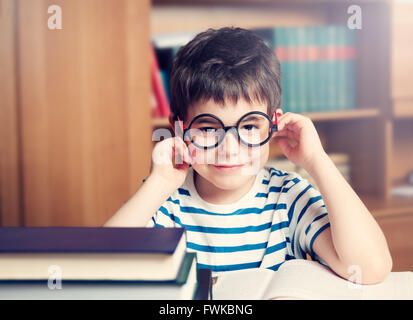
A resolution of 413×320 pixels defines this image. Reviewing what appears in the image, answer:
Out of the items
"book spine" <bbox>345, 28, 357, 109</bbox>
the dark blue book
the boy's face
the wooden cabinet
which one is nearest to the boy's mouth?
the boy's face

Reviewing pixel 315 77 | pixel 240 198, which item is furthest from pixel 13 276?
pixel 315 77

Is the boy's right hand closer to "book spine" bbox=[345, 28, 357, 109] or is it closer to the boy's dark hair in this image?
the boy's dark hair

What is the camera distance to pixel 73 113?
1598 mm

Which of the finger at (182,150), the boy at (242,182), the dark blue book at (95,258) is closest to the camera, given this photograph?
the dark blue book at (95,258)

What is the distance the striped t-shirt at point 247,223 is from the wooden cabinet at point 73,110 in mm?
747

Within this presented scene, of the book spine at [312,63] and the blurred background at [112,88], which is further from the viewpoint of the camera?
the book spine at [312,63]

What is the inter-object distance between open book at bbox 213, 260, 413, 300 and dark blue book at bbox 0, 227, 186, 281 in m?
0.11

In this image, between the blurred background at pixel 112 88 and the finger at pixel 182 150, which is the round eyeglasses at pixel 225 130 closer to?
the finger at pixel 182 150

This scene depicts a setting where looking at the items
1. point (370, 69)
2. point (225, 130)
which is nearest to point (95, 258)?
point (225, 130)

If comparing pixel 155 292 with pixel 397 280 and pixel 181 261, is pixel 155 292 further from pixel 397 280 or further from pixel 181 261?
pixel 397 280

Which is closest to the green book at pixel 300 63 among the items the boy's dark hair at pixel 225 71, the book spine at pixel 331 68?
the book spine at pixel 331 68

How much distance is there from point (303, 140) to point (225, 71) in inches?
7.4

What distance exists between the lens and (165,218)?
36.6 inches

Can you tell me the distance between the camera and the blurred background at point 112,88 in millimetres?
1561
